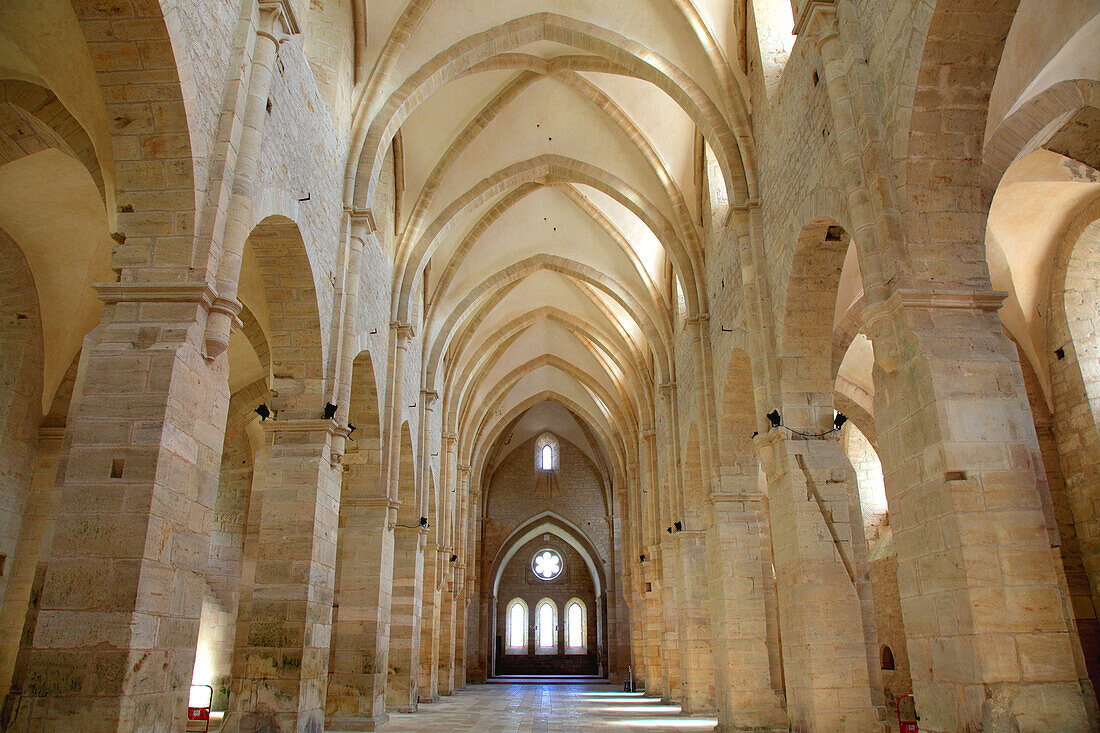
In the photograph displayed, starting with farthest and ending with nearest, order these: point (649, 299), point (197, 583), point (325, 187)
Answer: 1. point (649, 299)
2. point (325, 187)
3. point (197, 583)

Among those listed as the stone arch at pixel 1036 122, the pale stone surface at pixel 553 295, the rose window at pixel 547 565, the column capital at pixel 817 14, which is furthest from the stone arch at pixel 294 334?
the rose window at pixel 547 565

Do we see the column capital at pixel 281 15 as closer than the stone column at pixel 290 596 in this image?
Yes

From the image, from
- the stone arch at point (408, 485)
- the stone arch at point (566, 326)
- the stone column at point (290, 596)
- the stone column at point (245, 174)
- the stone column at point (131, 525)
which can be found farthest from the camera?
the stone arch at point (566, 326)

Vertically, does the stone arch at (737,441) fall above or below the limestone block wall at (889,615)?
above

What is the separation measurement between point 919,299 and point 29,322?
1176cm

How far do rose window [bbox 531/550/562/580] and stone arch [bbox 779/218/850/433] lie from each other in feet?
103

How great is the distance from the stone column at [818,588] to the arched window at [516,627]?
31309 millimetres

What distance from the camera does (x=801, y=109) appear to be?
9.49 metres

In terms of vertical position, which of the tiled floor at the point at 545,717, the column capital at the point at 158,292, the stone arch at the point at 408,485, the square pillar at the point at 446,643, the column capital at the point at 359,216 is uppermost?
the column capital at the point at 359,216

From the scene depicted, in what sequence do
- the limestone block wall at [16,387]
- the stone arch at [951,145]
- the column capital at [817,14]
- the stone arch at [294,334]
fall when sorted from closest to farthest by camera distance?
the stone arch at [951,145]
the column capital at [817,14]
the stone arch at [294,334]
the limestone block wall at [16,387]

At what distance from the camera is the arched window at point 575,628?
130ft

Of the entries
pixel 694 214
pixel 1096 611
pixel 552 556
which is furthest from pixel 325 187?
pixel 552 556

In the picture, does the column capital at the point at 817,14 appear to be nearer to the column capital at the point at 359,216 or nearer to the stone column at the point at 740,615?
the column capital at the point at 359,216

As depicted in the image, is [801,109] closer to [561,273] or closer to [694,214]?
[694,214]
